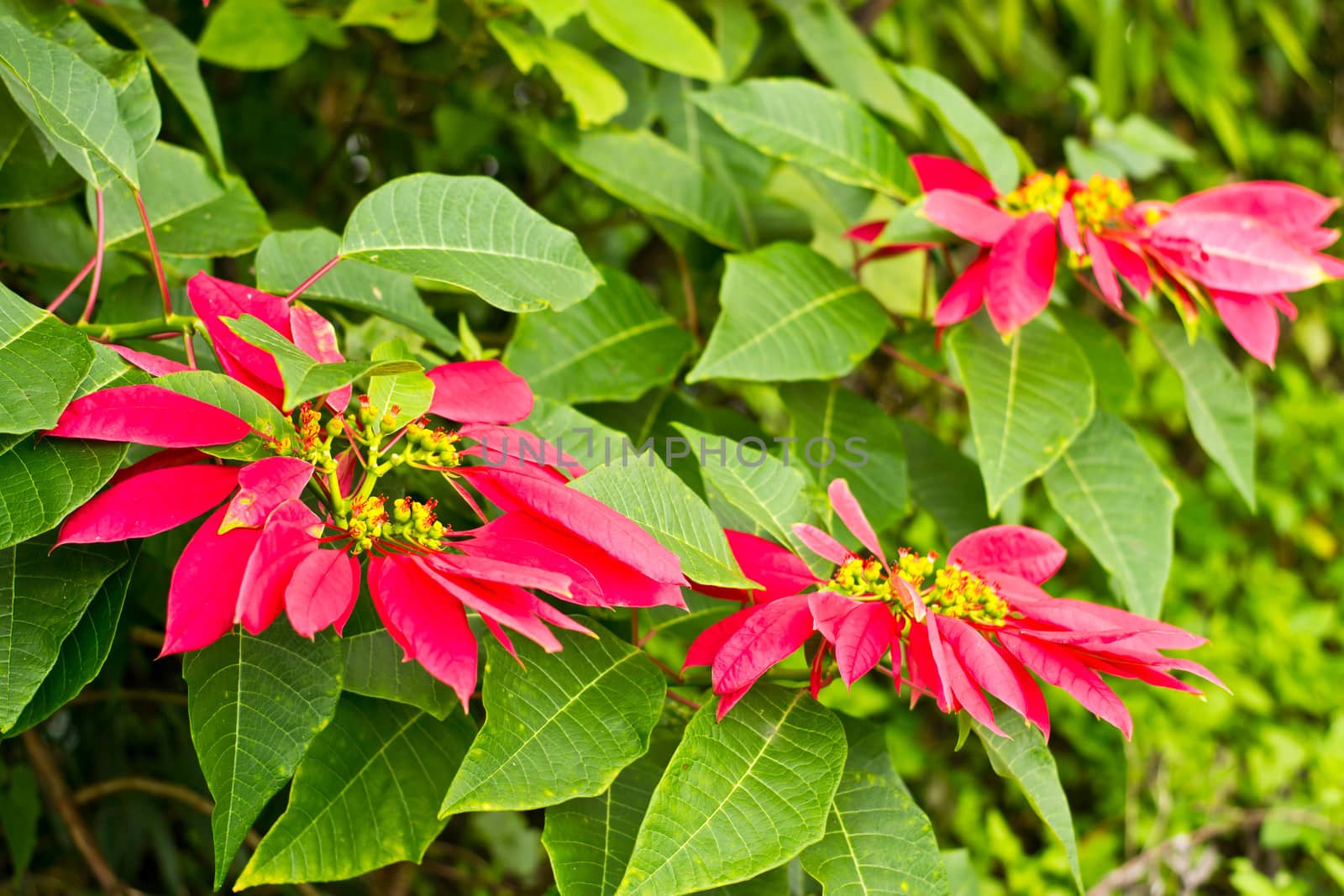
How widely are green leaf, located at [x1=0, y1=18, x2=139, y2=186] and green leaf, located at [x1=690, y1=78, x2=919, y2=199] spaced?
38 centimetres

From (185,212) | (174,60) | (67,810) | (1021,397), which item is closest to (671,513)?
(1021,397)

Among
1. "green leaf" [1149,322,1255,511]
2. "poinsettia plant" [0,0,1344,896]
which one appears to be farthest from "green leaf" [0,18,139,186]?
"green leaf" [1149,322,1255,511]

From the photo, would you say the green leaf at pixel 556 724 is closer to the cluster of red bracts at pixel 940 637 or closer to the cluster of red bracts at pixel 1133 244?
the cluster of red bracts at pixel 940 637

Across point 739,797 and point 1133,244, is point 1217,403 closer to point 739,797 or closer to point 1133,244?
point 1133,244

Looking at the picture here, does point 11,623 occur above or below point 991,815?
above

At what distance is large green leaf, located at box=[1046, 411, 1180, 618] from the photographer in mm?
726

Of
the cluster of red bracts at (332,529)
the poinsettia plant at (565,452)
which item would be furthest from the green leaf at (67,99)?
the cluster of red bracts at (332,529)

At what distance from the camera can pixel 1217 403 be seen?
844mm

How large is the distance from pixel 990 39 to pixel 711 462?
1052 mm

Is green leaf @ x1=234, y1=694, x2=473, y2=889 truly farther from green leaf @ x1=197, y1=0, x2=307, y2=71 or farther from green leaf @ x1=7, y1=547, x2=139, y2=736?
green leaf @ x1=197, y1=0, x2=307, y2=71

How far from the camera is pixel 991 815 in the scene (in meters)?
1.38

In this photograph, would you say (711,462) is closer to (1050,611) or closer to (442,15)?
(1050,611)

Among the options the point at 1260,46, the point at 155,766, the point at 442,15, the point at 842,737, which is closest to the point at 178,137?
the point at 442,15

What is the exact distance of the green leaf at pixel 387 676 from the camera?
0.49m
